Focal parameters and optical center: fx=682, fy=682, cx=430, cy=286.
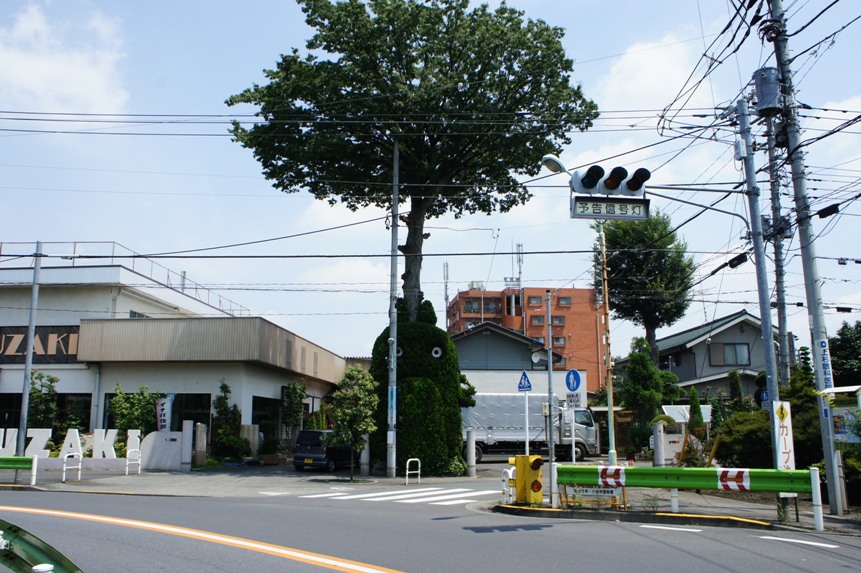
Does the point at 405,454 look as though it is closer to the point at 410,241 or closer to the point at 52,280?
the point at 410,241

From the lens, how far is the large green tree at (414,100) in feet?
84.7

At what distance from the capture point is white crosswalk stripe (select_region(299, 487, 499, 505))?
1677 centimetres

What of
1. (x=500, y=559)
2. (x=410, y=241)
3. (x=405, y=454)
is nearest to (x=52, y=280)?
(x=410, y=241)

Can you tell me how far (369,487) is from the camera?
20.7 metres

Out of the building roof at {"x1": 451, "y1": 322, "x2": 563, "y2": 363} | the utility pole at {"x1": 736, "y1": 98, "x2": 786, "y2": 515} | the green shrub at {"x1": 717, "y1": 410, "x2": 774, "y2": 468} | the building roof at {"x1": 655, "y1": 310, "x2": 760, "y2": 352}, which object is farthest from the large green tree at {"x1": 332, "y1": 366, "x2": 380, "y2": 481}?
the building roof at {"x1": 655, "y1": 310, "x2": 760, "y2": 352}

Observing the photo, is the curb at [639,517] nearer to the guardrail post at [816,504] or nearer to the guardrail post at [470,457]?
the guardrail post at [816,504]

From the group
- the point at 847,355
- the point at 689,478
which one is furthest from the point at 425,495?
the point at 847,355

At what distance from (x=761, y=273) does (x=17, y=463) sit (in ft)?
65.8

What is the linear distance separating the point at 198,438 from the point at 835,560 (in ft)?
75.4

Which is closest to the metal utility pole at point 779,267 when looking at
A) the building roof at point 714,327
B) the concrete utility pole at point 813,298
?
the concrete utility pole at point 813,298

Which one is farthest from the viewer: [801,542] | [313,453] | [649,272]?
[649,272]

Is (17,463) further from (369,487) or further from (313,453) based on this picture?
(369,487)

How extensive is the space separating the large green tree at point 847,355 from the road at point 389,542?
875 inches

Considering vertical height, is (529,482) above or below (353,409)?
below
